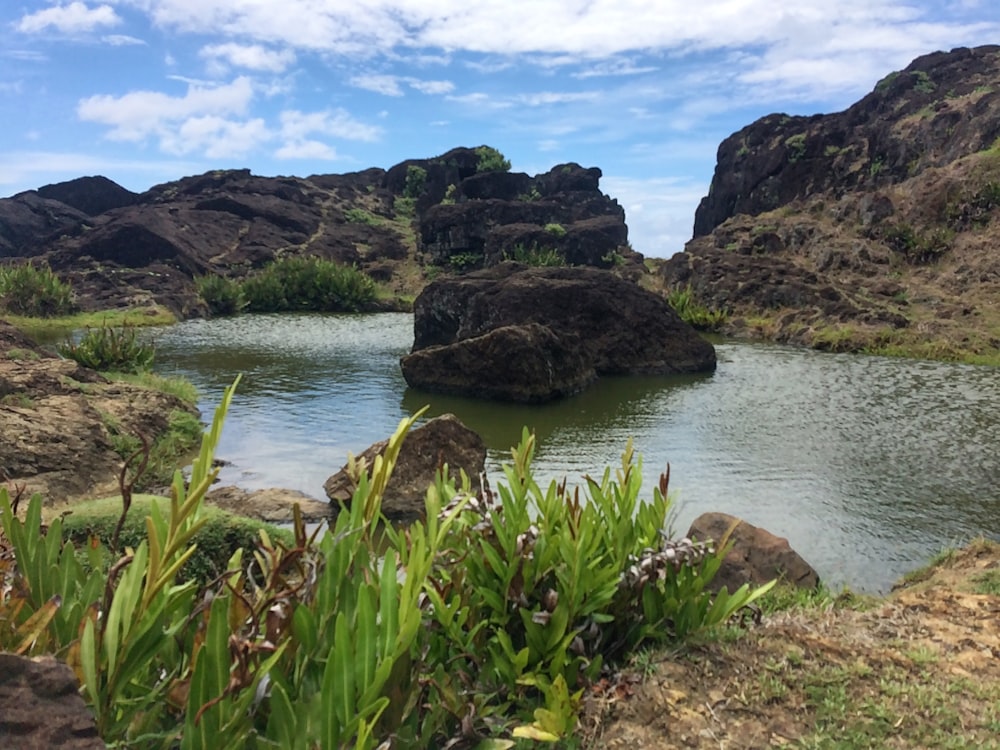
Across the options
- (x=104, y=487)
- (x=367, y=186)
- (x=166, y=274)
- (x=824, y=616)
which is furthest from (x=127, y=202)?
(x=824, y=616)

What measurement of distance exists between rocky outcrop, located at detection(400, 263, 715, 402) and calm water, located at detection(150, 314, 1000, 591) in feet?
1.91

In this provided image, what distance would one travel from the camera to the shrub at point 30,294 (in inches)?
1038

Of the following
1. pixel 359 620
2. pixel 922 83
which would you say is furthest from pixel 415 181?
pixel 359 620

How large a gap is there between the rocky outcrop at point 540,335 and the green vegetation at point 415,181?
51664 mm

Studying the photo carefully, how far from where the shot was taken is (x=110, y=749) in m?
1.76

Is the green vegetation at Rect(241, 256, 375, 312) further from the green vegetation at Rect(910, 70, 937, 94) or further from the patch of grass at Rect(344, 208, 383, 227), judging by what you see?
the green vegetation at Rect(910, 70, 937, 94)

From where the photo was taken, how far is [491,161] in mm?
66125

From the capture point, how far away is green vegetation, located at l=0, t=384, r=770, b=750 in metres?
1.79

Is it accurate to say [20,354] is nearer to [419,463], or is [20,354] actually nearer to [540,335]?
[419,463]

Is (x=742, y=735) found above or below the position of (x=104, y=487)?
above

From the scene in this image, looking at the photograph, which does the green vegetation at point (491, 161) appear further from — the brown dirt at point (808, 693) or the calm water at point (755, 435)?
the brown dirt at point (808, 693)

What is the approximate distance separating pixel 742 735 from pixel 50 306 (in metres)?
30.8

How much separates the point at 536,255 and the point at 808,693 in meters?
38.0

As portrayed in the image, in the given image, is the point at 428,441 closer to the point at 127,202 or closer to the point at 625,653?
the point at 625,653
